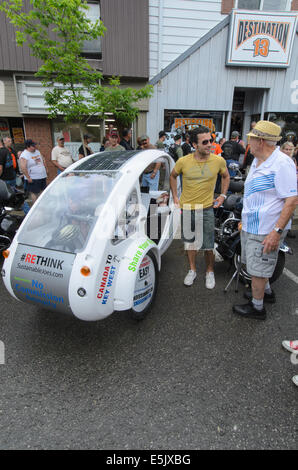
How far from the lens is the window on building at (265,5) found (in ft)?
30.2

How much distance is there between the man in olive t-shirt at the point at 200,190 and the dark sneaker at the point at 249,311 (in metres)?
0.59

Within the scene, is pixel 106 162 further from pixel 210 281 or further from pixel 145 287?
pixel 210 281

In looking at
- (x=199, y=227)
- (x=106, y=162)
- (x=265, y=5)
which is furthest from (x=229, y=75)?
(x=106, y=162)

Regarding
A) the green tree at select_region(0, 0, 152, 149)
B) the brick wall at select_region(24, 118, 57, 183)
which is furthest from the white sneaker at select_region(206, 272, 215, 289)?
the brick wall at select_region(24, 118, 57, 183)

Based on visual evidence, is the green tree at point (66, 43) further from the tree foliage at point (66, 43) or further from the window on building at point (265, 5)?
the window on building at point (265, 5)

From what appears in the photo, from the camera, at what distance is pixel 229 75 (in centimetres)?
948

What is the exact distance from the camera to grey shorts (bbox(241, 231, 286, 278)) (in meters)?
2.54

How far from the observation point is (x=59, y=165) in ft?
22.0

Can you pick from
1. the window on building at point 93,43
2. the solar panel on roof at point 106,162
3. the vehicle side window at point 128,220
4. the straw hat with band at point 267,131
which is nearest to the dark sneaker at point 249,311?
the vehicle side window at point 128,220

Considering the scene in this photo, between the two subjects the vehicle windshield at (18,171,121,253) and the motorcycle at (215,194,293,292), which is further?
the motorcycle at (215,194,293,292)

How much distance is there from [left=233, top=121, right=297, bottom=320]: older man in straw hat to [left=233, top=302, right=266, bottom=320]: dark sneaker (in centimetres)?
28

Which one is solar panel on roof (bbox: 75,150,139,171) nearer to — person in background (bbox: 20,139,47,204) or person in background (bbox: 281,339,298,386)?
person in background (bbox: 281,339,298,386)

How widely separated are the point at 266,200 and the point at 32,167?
5.48m
